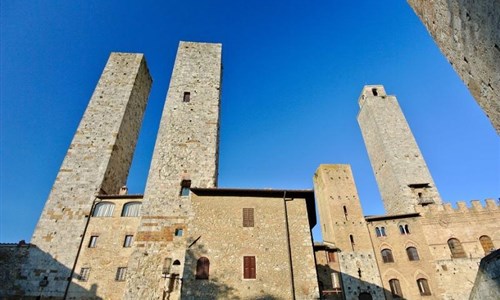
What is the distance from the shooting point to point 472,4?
2.62 metres

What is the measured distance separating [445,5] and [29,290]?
20265 millimetres

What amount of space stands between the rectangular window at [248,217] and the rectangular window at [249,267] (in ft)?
5.08

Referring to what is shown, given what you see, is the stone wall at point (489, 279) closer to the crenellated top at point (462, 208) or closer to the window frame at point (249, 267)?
the window frame at point (249, 267)

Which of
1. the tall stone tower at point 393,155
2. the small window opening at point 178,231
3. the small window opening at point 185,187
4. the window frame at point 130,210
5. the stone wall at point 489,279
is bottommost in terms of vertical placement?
the stone wall at point 489,279

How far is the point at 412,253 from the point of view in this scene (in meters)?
22.6

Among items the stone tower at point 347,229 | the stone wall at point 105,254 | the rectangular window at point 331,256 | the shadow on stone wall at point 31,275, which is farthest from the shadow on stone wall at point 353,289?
the shadow on stone wall at point 31,275

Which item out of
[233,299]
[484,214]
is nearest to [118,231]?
[233,299]

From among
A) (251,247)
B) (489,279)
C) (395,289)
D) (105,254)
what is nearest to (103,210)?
(105,254)

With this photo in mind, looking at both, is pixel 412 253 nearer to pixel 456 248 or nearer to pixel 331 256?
pixel 456 248

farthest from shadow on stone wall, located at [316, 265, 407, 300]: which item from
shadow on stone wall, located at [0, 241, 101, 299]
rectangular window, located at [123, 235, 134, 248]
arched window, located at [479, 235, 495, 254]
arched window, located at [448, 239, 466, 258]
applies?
shadow on stone wall, located at [0, 241, 101, 299]

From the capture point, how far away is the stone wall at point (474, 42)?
2494mm

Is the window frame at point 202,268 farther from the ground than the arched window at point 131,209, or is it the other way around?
the arched window at point 131,209

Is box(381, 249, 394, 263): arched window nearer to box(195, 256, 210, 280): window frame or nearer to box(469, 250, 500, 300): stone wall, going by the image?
box(469, 250, 500, 300): stone wall

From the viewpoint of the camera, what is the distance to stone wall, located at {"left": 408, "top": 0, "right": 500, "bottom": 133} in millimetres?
2494
